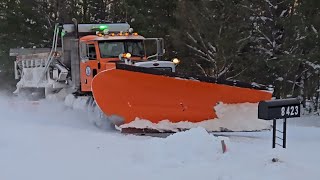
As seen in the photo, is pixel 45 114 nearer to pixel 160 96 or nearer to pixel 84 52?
pixel 84 52

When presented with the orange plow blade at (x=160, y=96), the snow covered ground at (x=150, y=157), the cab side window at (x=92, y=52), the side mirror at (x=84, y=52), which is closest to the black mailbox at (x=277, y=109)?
the snow covered ground at (x=150, y=157)

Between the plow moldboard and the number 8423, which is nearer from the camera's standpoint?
the number 8423

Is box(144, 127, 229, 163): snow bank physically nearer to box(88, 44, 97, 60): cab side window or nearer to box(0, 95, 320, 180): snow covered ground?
box(0, 95, 320, 180): snow covered ground

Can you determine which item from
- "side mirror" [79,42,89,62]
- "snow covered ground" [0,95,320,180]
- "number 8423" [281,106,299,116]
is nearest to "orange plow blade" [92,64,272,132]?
"snow covered ground" [0,95,320,180]

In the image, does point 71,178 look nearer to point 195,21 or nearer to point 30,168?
point 30,168

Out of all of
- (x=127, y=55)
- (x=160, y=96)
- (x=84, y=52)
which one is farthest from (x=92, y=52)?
(x=160, y=96)

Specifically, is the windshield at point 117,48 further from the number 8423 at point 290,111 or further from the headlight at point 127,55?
the number 8423 at point 290,111

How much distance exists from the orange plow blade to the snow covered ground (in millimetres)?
576

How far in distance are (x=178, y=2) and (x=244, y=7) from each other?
275 centimetres

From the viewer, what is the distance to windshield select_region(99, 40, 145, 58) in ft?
36.9

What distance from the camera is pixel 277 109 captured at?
657 cm

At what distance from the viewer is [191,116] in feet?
31.1

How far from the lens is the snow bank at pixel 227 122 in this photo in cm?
941

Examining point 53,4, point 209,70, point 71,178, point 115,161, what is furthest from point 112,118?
point 53,4
